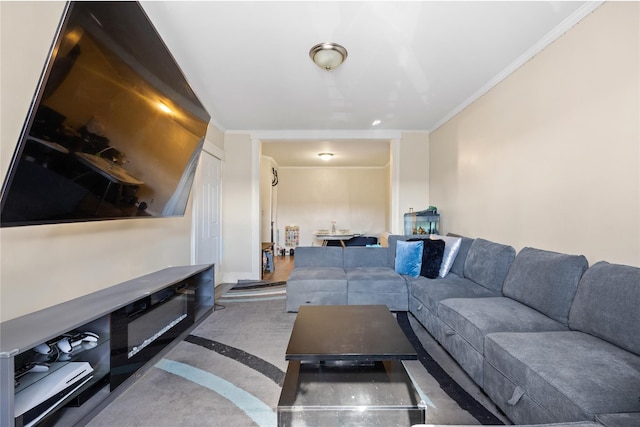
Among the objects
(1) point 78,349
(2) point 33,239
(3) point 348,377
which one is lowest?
(3) point 348,377

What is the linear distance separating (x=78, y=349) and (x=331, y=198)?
271 inches

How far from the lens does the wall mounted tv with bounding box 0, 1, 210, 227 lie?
112cm

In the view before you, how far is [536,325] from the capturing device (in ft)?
5.49

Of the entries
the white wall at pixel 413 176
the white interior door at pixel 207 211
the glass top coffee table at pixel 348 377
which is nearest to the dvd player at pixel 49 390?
the glass top coffee table at pixel 348 377

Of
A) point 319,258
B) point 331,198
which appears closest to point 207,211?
point 319,258

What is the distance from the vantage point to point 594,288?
1541mm

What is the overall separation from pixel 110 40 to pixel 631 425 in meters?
2.55

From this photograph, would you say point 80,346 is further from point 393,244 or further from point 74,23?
point 393,244

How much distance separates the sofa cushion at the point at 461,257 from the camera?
2922mm

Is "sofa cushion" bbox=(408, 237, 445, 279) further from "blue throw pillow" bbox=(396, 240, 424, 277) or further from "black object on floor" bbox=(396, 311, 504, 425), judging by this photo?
"black object on floor" bbox=(396, 311, 504, 425)

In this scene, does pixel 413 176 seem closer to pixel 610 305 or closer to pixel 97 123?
pixel 610 305

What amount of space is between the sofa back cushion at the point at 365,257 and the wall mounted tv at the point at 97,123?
2376mm

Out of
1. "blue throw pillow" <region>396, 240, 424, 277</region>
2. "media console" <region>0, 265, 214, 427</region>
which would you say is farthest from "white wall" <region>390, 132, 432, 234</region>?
"media console" <region>0, 265, 214, 427</region>

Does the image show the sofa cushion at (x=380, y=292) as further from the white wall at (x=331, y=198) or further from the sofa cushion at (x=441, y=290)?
the white wall at (x=331, y=198)
